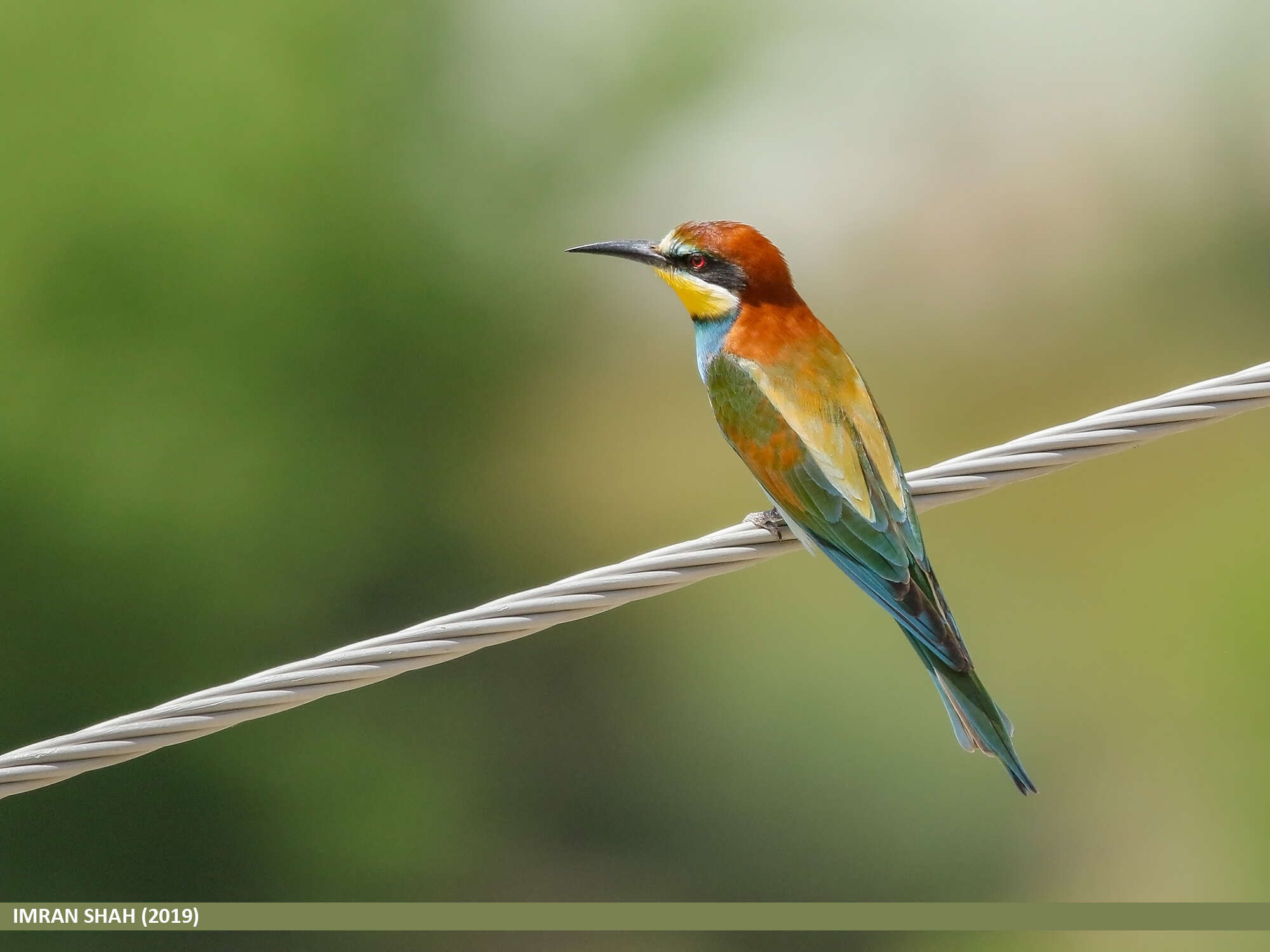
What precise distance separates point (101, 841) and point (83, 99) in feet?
9.50

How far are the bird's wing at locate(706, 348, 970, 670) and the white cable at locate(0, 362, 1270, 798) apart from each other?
251 mm

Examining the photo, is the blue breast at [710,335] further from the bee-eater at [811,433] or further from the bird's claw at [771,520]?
the bird's claw at [771,520]

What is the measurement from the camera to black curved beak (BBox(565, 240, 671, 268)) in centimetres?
219

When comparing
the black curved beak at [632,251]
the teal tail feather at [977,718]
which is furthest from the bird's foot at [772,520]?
the black curved beak at [632,251]

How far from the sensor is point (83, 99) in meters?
4.87

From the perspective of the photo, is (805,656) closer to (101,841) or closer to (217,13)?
(101,841)

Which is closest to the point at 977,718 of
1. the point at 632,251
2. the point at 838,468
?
the point at 838,468

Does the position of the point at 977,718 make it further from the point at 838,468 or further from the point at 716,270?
the point at 716,270

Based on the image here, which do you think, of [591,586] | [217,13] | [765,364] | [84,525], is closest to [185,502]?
[84,525]

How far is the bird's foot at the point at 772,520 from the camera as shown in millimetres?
1795

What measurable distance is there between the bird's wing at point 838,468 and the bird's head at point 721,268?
13 centimetres

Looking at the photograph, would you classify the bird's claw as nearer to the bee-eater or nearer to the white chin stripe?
the bee-eater

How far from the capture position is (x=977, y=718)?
5.15ft

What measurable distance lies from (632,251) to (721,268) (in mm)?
225
